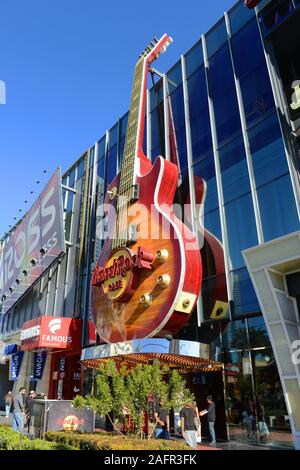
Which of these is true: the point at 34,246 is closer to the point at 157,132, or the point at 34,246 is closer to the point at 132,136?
the point at 132,136

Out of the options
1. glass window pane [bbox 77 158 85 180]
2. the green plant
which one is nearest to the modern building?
the green plant

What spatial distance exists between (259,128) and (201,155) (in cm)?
299

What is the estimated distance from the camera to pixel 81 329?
69.9 ft

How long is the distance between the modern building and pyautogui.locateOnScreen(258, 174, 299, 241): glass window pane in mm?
34

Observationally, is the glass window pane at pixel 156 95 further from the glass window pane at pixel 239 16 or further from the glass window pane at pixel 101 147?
the glass window pane at pixel 101 147

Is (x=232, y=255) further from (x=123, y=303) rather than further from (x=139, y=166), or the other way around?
(x=139, y=166)

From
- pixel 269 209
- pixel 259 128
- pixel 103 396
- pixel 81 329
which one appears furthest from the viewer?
pixel 81 329

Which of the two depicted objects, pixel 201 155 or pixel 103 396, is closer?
pixel 103 396

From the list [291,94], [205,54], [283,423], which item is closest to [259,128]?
[291,94]

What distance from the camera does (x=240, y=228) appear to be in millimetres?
13820

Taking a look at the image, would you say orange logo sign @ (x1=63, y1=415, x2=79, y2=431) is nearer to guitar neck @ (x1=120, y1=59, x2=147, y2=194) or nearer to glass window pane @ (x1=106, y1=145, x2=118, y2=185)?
guitar neck @ (x1=120, y1=59, x2=147, y2=194)

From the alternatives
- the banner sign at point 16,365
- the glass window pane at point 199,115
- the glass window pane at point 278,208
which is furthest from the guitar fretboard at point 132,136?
the banner sign at point 16,365

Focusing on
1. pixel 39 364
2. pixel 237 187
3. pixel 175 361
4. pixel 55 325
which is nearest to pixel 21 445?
pixel 175 361

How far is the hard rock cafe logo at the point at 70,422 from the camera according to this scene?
1169 centimetres
